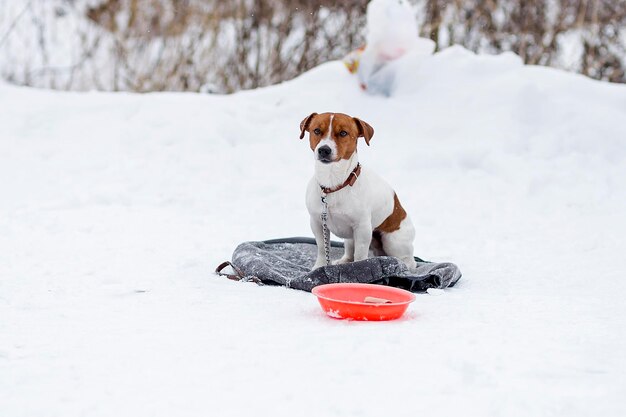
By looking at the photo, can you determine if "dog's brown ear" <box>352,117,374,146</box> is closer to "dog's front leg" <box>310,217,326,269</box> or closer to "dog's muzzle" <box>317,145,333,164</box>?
"dog's muzzle" <box>317,145,333,164</box>

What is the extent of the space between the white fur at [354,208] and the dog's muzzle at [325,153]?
0.7 inches

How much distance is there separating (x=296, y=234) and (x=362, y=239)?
1.56 meters

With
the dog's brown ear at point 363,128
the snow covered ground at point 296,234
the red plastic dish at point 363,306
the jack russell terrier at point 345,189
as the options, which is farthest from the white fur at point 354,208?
the red plastic dish at point 363,306

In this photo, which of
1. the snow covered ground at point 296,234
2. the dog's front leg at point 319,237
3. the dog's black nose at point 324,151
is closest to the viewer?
the snow covered ground at point 296,234

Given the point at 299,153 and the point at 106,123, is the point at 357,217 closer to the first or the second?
the point at 299,153

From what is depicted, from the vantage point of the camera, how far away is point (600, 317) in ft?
8.95

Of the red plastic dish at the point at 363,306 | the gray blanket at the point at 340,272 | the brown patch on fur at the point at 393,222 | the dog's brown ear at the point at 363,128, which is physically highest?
the dog's brown ear at the point at 363,128

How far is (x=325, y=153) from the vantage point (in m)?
3.18

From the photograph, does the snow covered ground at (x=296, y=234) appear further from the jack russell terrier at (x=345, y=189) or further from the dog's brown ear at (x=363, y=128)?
the dog's brown ear at (x=363, y=128)

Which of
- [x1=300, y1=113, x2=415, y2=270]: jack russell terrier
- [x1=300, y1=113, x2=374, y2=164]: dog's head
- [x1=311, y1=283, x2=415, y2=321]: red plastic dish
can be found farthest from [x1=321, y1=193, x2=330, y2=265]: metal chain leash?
[x1=311, y1=283, x2=415, y2=321]: red plastic dish

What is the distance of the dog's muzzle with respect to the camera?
317 centimetres

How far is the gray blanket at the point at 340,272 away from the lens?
10.5 ft

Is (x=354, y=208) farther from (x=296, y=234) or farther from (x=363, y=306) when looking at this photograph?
(x=296, y=234)

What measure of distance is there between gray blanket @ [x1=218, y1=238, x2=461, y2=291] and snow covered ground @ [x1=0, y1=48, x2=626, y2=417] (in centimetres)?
11
